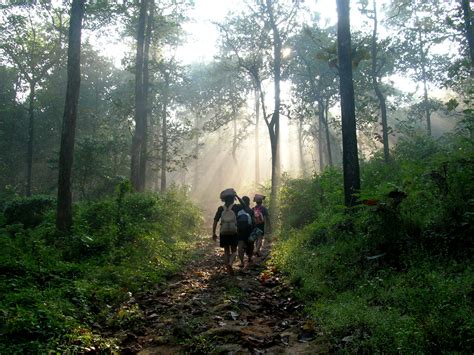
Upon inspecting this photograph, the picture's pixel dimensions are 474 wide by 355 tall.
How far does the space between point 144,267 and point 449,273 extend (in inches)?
261

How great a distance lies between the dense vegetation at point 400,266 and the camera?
14.4ft

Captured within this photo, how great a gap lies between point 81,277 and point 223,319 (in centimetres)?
338

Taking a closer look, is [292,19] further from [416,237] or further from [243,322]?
[243,322]

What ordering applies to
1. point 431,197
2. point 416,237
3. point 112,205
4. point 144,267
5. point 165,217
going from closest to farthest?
1. point 416,237
2. point 431,197
3. point 144,267
4. point 112,205
5. point 165,217

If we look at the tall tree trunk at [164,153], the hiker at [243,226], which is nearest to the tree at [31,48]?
the tall tree trunk at [164,153]

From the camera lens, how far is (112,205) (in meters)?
13.9

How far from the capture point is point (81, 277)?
7.85 m

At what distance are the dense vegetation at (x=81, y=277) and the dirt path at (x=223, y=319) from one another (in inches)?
18.1

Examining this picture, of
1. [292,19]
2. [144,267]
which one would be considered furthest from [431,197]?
[292,19]

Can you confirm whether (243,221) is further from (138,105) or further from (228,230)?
(138,105)

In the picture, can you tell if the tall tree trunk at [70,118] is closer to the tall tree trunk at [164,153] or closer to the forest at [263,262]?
the forest at [263,262]

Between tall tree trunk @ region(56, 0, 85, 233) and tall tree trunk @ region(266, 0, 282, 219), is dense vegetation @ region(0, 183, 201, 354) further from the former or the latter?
tall tree trunk @ region(266, 0, 282, 219)

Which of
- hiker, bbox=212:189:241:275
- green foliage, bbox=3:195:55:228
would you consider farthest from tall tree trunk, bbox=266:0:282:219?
green foliage, bbox=3:195:55:228

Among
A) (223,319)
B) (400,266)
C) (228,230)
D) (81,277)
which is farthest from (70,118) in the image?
(400,266)
